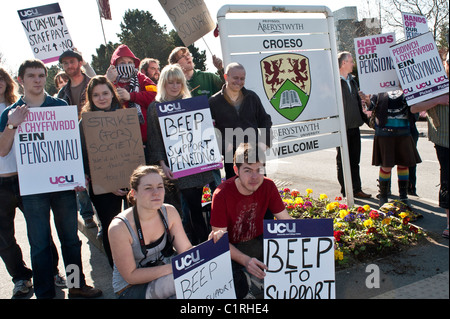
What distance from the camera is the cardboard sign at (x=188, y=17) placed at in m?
4.88

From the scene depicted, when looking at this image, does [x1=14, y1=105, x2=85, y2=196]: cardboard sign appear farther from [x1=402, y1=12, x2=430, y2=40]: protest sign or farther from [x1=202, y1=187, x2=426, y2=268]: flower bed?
[x1=402, y1=12, x2=430, y2=40]: protest sign

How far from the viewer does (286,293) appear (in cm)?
288

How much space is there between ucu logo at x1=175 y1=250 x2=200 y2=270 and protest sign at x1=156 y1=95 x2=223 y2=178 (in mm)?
1283

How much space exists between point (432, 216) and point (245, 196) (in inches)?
108

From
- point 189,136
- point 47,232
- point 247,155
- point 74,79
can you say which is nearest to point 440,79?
point 247,155

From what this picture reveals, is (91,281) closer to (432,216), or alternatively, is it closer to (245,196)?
(245,196)

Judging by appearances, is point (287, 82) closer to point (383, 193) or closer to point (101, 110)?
point (383, 193)

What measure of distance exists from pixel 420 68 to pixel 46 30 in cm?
467

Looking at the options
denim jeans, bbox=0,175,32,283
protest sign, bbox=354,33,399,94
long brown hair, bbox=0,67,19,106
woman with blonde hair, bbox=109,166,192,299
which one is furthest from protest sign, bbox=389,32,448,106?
Result: denim jeans, bbox=0,175,32,283

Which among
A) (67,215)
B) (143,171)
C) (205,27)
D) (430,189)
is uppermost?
(205,27)

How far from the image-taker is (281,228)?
2.86 metres

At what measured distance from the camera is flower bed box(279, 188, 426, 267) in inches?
Answer: 149

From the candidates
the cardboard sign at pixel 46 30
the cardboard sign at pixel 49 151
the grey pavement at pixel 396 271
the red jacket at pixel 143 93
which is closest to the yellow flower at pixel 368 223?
the grey pavement at pixel 396 271
